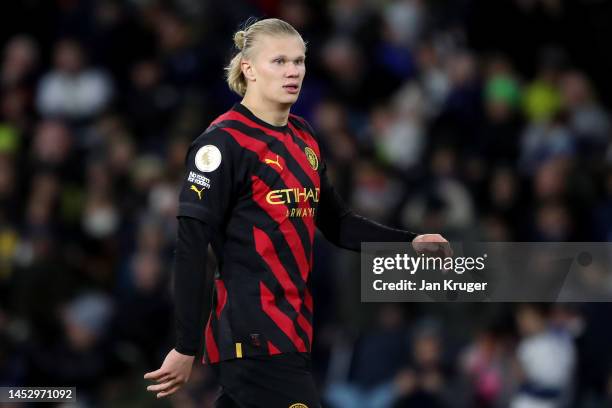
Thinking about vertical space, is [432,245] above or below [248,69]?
below

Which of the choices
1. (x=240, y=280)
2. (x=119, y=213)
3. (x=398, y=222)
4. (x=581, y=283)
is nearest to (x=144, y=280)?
(x=119, y=213)

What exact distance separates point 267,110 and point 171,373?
3.37ft

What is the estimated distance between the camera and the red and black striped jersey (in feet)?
14.5

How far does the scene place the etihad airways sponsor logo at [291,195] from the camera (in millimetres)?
4480

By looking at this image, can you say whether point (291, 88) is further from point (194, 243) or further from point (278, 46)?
point (194, 243)

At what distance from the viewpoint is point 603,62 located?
11.2 metres

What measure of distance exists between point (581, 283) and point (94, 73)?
7.68 metres

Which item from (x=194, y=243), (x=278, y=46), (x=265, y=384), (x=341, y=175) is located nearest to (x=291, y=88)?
(x=278, y=46)

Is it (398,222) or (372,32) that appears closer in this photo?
(398,222)

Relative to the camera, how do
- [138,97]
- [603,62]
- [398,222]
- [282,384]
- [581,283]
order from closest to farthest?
[282,384], [581,283], [398,222], [603,62], [138,97]

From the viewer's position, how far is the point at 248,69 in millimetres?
4617

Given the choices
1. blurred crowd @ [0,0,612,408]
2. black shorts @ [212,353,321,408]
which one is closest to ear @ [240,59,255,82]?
black shorts @ [212,353,321,408]

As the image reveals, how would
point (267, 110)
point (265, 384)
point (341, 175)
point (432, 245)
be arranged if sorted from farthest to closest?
point (341, 175), point (432, 245), point (267, 110), point (265, 384)

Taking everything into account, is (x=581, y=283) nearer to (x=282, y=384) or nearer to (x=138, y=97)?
(x=282, y=384)
